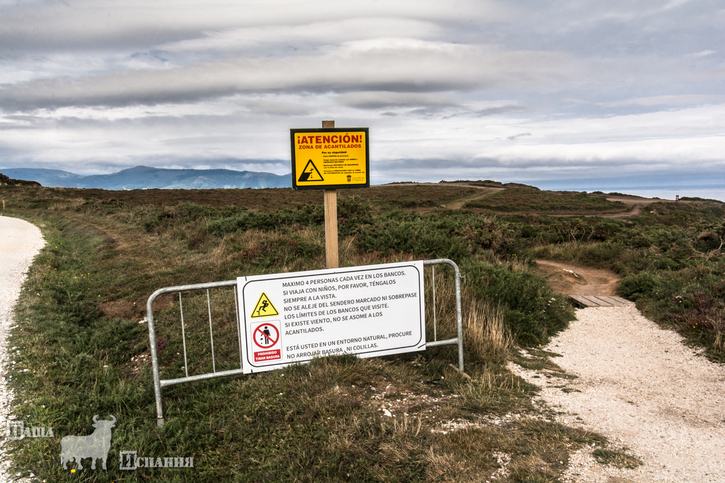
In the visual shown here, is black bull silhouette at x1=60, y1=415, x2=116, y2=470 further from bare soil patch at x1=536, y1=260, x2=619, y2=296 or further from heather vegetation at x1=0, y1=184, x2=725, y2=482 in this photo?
bare soil patch at x1=536, y1=260, x2=619, y2=296

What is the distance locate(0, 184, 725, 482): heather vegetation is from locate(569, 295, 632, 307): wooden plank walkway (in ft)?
1.05

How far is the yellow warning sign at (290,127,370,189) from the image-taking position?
4777 mm

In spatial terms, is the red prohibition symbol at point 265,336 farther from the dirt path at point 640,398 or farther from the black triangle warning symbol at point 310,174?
the dirt path at point 640,398

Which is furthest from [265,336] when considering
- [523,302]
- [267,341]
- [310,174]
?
[523,302]

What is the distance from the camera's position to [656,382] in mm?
5234

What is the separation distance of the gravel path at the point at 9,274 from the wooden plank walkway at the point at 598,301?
885 centimetres

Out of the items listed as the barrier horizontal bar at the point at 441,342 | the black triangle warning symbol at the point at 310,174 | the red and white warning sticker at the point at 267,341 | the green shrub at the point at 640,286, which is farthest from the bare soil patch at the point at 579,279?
the red and white warning sticker at the point at 267,341

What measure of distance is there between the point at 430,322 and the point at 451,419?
7.27ft

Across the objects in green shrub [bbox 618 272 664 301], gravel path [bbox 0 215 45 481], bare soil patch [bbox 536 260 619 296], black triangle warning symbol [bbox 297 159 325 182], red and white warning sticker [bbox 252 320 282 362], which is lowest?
bare soil patch [bbox 536 260 619 296]

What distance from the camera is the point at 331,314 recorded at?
4.39m

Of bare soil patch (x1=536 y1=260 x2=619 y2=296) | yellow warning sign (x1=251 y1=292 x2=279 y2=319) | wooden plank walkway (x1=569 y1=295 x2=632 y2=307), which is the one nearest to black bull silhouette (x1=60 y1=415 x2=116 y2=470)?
yellow warning sign (x1=251 y1=292 x2=279 y2=319)

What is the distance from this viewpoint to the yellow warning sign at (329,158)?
4777mm

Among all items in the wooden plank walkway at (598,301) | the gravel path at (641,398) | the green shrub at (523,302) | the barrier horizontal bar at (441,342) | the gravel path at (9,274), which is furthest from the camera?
the wooden plank walkway at (598,301)

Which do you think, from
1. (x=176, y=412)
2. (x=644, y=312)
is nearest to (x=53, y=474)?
(x=176, y=412)
